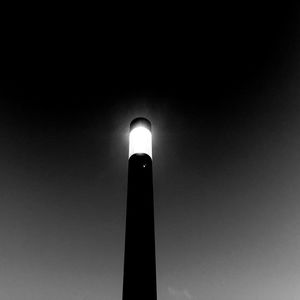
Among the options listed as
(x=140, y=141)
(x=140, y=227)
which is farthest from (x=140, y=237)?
(x=140, y=141)

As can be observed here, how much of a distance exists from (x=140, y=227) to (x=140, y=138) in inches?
68.2

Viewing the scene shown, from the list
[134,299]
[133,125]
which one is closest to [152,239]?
[134,299]

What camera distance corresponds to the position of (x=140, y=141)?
5645mm

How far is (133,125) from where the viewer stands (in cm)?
600

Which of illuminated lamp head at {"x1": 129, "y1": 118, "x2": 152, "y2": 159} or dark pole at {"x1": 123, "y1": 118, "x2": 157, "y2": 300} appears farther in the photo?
illuminated lamp head at {"x1": 129, "y1": 118, "x2": 152, "y2": 159}

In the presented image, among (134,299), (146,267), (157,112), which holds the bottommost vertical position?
(134,299)

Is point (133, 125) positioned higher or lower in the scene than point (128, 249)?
higher

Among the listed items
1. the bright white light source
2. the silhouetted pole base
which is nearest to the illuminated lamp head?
the bright white light source

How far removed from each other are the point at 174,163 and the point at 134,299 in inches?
157

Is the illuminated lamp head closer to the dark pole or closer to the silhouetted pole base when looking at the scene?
the dark pole

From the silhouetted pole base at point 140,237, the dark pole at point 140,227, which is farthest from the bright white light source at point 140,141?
the silhouetted pole base at point 140,237

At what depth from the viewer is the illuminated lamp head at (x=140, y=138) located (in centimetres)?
554

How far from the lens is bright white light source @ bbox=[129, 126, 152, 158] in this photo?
218 inches

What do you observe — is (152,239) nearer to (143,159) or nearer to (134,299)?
(134,299)
